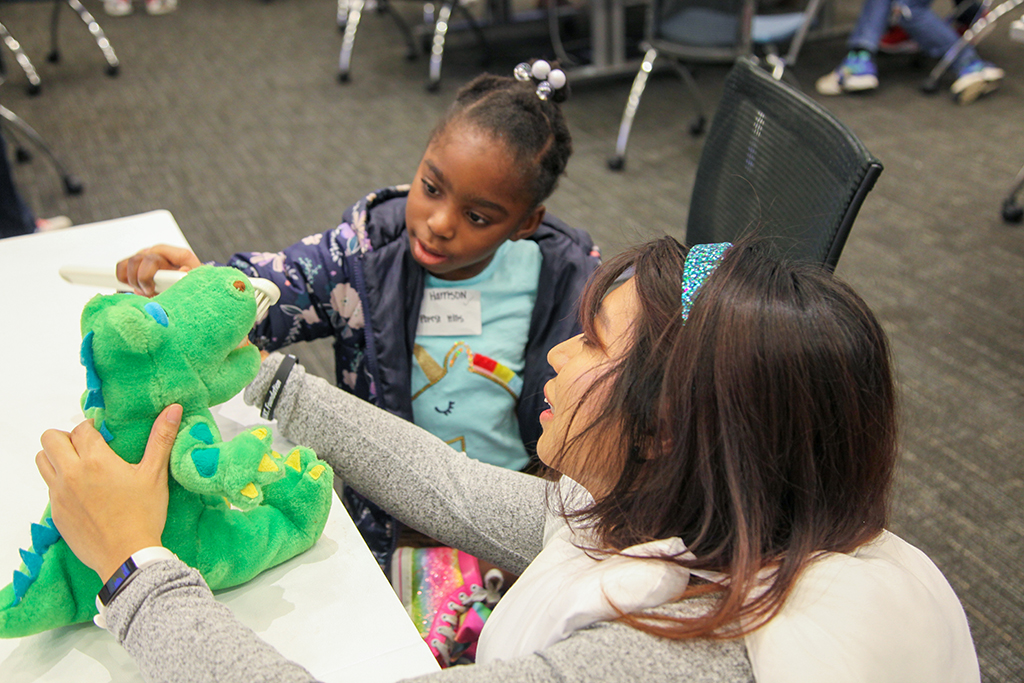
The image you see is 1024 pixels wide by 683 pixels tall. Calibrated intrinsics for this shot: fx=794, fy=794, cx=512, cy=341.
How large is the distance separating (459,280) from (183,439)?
1.99ft

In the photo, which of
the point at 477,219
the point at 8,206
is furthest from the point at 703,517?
the point at 8,206

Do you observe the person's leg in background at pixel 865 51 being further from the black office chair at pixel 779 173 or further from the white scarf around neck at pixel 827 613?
the white scarf around neck at pixel 827 613

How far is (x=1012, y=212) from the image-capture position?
2609 mm

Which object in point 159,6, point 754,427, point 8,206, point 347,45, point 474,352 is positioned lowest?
point 159,6

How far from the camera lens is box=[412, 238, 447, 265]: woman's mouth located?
45.3 inches

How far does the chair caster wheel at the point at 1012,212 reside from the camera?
103 inches

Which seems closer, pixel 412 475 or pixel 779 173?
pixel 412 475

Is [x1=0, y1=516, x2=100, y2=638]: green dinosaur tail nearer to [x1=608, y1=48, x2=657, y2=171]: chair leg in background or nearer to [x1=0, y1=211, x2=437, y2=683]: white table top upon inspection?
[x1=0, y1=211, x2=437, y2=683]: white table top

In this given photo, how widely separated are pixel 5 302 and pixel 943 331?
7.19 feet

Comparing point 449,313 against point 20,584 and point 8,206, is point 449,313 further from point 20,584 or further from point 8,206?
point 8,206

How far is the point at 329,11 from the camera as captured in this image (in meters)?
5.03

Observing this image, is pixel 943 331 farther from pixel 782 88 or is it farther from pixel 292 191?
pixel 292 191

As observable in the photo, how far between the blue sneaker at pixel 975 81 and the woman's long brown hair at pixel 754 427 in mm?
3439

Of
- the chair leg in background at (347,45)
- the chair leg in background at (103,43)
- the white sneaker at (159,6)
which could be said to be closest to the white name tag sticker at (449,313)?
the chair leg in background at (347,45)
